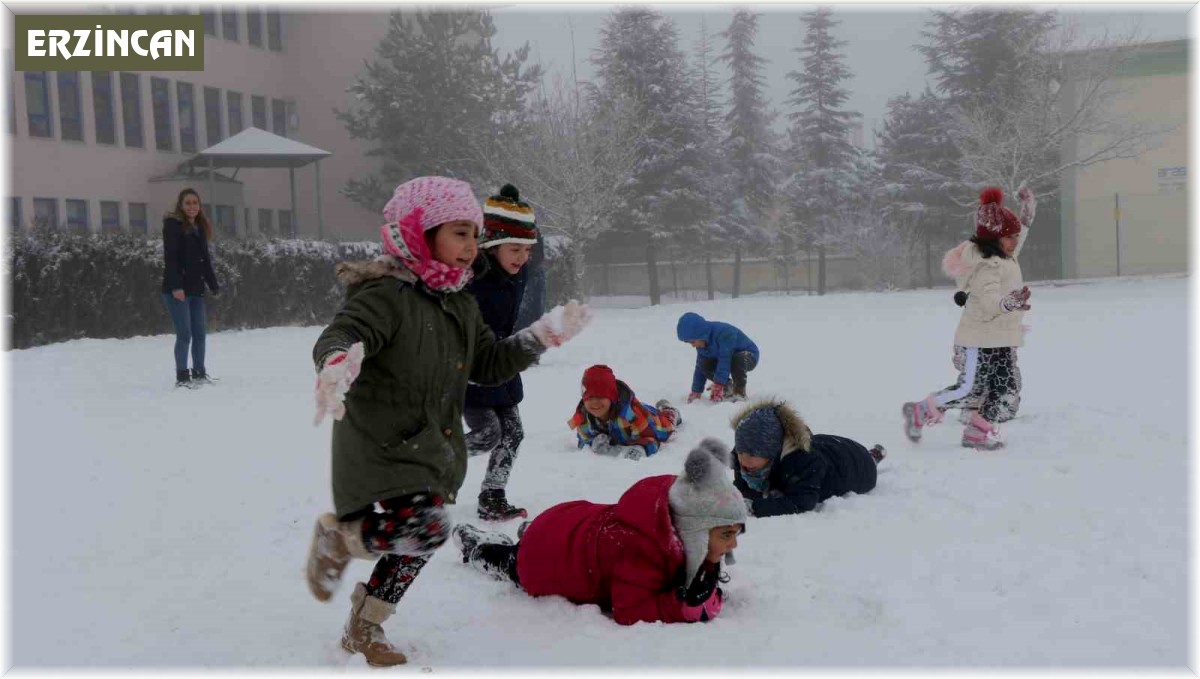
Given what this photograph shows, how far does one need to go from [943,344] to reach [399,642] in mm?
12041

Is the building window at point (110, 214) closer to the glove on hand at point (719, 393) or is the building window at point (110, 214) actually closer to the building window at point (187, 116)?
the building window at point (187, 116)

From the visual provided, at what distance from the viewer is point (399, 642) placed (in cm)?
349

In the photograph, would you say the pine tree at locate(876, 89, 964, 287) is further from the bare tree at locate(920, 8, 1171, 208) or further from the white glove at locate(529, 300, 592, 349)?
the white glove at locate(529, 300, 592, 349)

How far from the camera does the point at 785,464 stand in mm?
5184

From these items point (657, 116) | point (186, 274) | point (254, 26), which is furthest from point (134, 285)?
point (657, 116)

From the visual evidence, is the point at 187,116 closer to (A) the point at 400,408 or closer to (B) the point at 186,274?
(B) the point at 186,274

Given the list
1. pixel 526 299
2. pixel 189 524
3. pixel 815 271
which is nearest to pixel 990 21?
pixel 815 271

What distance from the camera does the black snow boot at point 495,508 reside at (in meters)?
5.16

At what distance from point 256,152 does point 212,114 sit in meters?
5.70

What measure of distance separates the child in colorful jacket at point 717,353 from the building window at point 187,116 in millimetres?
24182

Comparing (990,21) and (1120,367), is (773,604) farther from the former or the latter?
(990,21)

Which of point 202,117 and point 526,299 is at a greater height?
point 202,117

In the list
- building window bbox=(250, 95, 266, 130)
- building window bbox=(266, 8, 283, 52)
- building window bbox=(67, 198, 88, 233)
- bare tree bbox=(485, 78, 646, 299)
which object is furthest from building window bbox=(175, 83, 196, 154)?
bare tree bbox=(485, 78, 646, 299)

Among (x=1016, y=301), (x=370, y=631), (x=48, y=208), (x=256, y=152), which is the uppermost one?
(x=256, y=152)
